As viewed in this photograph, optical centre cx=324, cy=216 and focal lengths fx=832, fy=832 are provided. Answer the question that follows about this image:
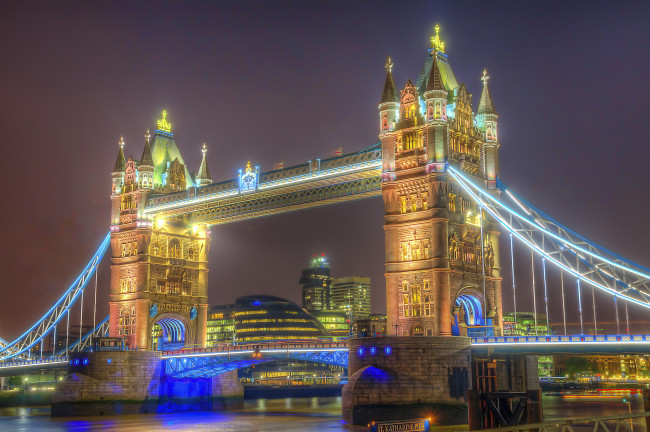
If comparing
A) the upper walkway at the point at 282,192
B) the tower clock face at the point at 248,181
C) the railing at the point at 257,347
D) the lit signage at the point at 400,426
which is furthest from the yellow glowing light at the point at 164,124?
the lit signage at the point at 400,426

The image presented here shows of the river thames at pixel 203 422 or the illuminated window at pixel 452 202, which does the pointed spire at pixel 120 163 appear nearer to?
the river thames at pixel 203 422

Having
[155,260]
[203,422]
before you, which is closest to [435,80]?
[203,422]

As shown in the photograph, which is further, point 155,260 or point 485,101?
point 155,260

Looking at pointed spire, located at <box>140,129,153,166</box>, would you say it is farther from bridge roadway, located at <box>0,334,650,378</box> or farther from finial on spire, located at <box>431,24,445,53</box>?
finial on spire, located at <box>431,24,445,53</box>

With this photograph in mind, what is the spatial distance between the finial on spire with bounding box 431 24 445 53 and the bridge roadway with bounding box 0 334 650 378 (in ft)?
70.2

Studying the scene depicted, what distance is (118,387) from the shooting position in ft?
229

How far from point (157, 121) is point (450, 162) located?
36.1 metres

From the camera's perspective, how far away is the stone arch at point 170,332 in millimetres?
75562

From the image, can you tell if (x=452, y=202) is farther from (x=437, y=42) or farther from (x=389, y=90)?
(x=437, y=42)

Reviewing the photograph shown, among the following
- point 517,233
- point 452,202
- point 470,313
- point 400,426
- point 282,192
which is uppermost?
point 282,192

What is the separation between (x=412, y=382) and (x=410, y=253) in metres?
9.56

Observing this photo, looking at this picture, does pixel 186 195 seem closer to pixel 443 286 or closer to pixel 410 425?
pixel 443 286

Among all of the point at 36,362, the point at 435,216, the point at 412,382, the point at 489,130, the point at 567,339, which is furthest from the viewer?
the point at 36,362

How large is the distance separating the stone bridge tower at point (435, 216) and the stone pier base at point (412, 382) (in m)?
2.61
